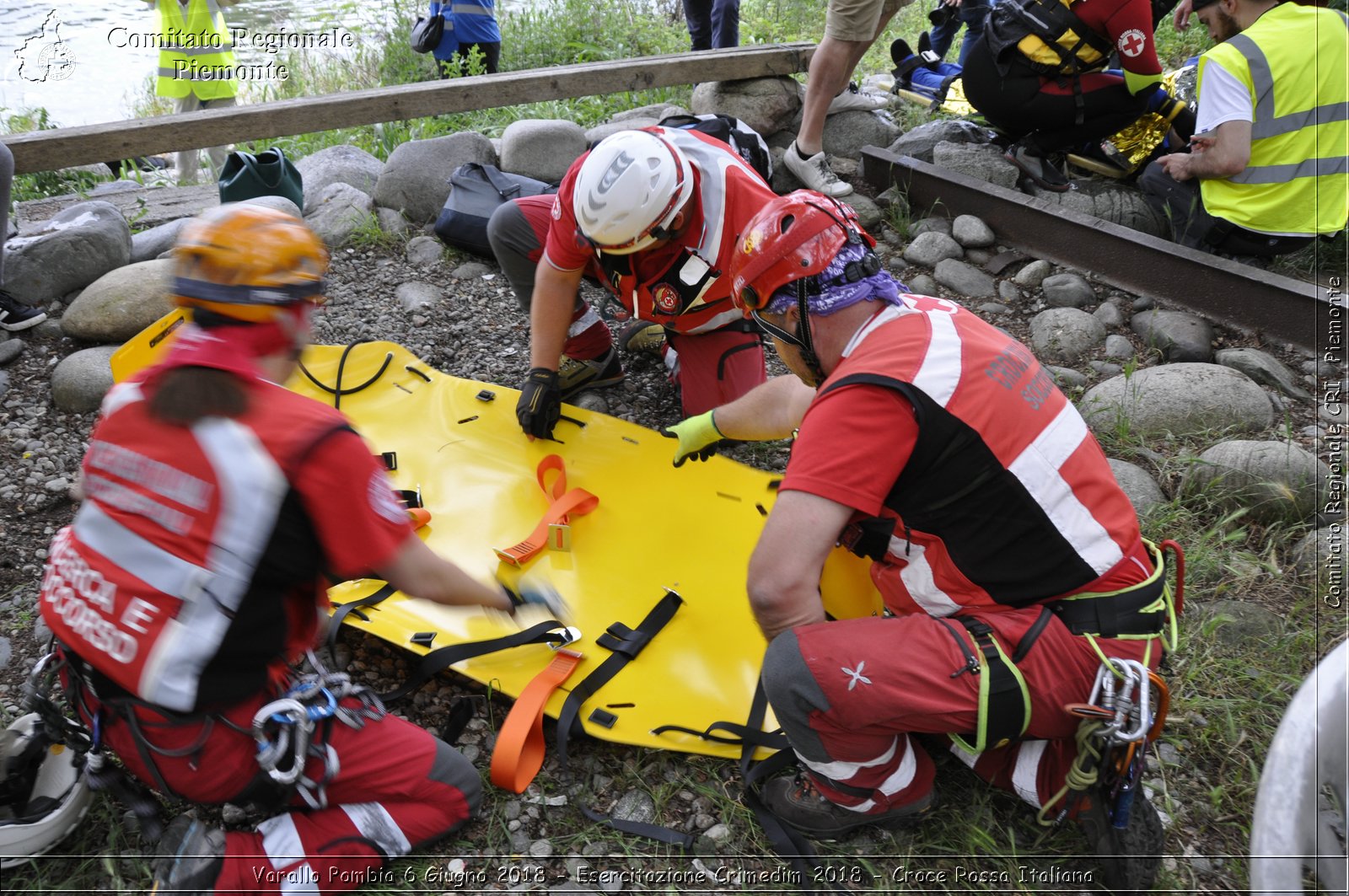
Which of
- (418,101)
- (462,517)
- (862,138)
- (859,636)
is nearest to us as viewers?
(859,636)

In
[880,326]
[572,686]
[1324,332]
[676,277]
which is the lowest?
[572,686]

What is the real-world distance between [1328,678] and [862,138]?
177 inches

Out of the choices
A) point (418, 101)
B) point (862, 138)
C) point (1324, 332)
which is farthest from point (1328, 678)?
point (418, 101)

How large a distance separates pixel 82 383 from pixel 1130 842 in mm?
3703

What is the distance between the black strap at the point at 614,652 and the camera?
2.26 m

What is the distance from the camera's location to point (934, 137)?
5.32m

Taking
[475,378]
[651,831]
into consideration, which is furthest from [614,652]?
[475,378]

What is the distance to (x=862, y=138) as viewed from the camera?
546 cm

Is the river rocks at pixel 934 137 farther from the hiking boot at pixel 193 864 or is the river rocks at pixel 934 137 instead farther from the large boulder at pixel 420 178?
the hiking boot at pixel 193 864

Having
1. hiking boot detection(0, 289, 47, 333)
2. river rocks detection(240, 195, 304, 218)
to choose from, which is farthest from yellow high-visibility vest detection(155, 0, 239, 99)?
hiking boot detection(0, 289, 47, 333)

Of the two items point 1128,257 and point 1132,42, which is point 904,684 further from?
point 1132,42

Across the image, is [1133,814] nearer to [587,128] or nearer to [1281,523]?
[1281,523]

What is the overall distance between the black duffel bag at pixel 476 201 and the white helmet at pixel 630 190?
67.7 inches

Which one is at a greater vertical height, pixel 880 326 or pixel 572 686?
pixel 880 326
